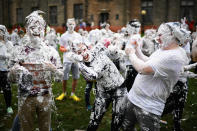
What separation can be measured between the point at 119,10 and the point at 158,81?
26.6 m

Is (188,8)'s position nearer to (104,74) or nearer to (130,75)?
(130,75)

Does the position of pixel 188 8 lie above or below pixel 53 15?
above

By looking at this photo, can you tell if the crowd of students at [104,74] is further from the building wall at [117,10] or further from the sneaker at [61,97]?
the building wall at [117,10]

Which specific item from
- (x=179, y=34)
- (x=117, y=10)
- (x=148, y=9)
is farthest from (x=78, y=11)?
(x=179, y=34)

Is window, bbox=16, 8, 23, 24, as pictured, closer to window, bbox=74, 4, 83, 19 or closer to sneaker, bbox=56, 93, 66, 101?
window, bbox=74, 4, 83, 19

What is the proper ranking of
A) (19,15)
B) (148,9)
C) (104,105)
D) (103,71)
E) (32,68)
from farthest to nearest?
(19,15), (148,9), (104,105), (103,71), (32,68)

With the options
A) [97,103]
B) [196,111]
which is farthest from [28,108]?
[196,111]

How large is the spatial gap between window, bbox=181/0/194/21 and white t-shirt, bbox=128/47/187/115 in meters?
26.5

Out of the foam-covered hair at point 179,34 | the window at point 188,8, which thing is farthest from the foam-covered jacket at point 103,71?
the window at point 188,8

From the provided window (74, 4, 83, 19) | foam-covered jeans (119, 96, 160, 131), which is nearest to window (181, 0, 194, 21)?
window (74, 4, 83, 19)

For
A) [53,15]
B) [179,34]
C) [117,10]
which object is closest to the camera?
[179,34]

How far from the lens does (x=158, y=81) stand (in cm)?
215

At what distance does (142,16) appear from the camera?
26922mm

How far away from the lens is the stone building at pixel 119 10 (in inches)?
1006
